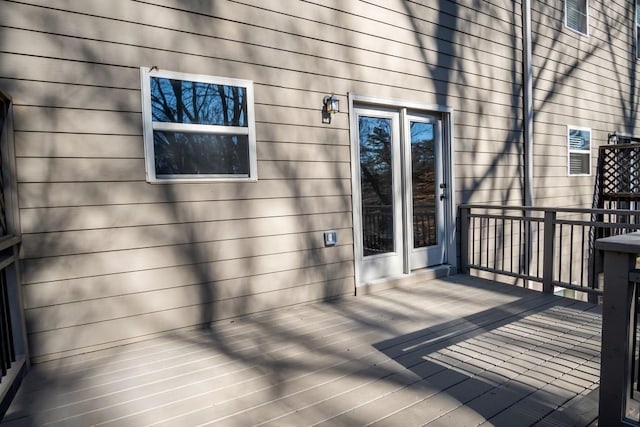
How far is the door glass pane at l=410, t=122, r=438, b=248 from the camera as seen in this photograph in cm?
434

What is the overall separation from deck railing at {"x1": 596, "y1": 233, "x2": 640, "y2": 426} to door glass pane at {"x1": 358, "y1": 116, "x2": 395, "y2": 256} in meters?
2.45

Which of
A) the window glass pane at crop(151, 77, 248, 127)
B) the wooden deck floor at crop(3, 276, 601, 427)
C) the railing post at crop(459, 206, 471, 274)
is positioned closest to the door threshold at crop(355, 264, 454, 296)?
the railing post at crop(459, 206, 471, 274)

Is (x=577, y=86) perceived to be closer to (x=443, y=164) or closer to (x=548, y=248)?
(x=443, y=164)

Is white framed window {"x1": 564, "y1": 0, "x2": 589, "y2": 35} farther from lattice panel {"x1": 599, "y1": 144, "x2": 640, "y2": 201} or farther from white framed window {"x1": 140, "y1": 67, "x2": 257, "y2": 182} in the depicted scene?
white framed window {"x1": 140, "y1": 67, "x2": 257, "y2": 182}

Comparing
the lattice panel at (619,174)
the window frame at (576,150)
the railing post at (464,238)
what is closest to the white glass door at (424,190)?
the railing post at (464,238)

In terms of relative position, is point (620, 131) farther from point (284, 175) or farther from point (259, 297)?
point (259, 297)

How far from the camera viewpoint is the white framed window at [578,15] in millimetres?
6062

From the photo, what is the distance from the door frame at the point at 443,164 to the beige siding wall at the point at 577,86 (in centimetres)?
180

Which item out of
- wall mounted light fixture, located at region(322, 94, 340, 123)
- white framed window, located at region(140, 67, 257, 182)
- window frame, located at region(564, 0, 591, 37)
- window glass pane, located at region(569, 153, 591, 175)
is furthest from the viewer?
window glass pane, located at region(569, 153, 591, 175)

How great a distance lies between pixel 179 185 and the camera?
291cm

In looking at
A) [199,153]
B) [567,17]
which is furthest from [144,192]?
[567,17]

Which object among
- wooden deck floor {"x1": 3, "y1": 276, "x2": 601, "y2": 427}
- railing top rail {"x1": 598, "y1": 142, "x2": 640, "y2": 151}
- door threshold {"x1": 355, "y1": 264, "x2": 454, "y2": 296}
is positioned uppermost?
railing top rail {"x1": 598, "y1": 142, "x2": 640, "y2": 151}

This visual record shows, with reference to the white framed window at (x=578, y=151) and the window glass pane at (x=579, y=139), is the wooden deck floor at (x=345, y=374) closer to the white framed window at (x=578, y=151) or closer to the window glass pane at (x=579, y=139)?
the white framed window at (x=578, y=151)

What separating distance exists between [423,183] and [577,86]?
363 cm
